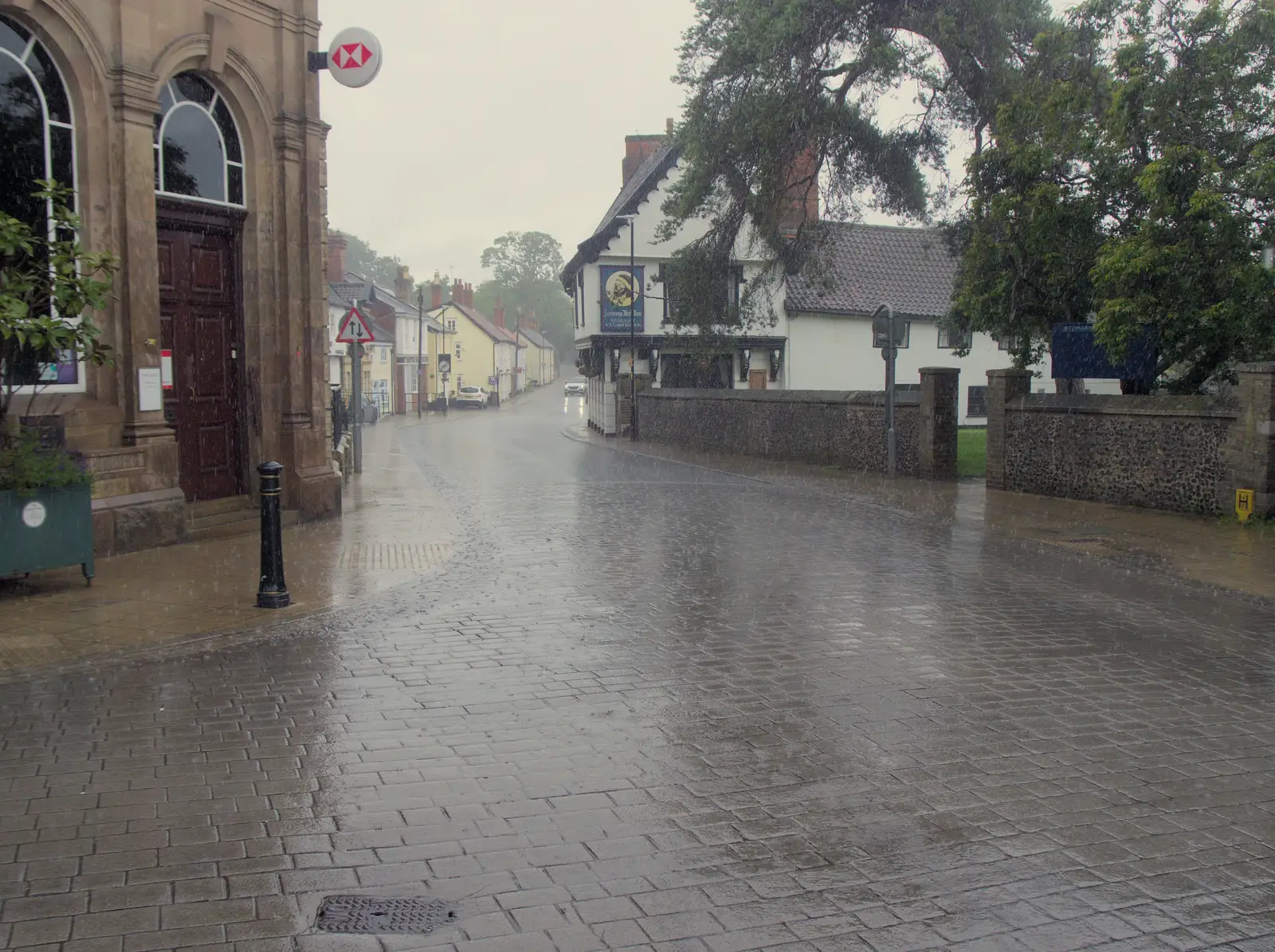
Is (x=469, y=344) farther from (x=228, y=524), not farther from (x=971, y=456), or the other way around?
(x=228, y=524)

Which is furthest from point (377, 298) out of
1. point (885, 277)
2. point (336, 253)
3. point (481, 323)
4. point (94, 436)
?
point (94, 436)

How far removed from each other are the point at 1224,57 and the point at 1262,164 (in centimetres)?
191

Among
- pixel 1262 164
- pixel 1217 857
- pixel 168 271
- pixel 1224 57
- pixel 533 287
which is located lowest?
pixel 1217 857

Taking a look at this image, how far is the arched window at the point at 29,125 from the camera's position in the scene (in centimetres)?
1107

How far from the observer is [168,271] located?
514 inches

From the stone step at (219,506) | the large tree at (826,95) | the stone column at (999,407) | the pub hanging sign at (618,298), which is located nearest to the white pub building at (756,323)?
the pub hanging sign at (618,298)

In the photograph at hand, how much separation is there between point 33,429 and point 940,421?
48.8ft

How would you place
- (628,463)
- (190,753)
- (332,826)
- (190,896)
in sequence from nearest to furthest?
1. (190,896)
2. (332,826)
3. (190,753)
4. (628,463)

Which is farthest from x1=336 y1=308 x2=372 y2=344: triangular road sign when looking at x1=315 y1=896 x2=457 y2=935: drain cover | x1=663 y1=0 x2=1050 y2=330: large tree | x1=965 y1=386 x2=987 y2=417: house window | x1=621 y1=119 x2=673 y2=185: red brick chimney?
x1=621 y1=119 x2=673 y2=185: red brick chimney

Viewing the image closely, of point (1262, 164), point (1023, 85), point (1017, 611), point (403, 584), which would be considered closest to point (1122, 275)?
point (1262, 164)

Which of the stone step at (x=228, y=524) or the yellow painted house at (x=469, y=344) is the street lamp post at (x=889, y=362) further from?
the yellow painted house at (x=469, y=344)

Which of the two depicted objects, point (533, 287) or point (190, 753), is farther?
point (533, 287)

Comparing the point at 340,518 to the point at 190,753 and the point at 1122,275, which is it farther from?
the point at 1122,275

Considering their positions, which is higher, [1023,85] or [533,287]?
[533,287]
